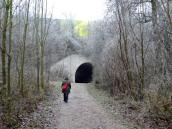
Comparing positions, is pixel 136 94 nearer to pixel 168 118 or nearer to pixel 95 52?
pixel 168 118

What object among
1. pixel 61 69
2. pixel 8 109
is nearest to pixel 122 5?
pixel 8 109

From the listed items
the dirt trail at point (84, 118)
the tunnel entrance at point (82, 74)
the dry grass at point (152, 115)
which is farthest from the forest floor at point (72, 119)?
the tunnel entrance at point (82, 74)

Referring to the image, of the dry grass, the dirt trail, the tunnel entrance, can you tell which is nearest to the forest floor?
the dirt trail

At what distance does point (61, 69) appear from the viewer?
35.1 metres

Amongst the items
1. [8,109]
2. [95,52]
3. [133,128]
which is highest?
[95,52]

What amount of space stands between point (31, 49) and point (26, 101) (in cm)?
1003

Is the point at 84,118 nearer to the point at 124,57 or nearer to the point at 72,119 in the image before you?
the point at 72,119

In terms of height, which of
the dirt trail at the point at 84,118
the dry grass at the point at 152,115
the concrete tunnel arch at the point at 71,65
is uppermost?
the concrete tunnel arch at the point at 71,65

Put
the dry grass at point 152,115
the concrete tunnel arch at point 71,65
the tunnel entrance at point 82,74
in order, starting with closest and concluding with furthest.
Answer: the dry grass at point 152,115
the concrete tunnel arch at point 71,65
the tunnel entrance at point 82,74

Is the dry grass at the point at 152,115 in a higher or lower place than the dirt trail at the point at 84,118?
higher

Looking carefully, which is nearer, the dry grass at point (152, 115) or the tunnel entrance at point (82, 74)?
the dry grass at point (152, 115)

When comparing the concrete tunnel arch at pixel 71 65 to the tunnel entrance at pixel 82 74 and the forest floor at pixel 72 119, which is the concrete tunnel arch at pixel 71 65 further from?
the forest floor at pixel 72 119

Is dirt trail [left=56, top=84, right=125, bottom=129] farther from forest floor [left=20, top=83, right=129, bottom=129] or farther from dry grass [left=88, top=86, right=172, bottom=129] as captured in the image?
dry grass [left=88, top=86, right=172, bottom=129]

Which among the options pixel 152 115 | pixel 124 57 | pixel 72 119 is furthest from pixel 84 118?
pixel 124 57
